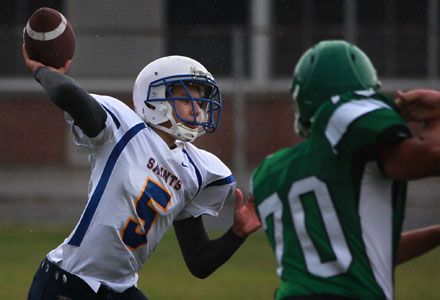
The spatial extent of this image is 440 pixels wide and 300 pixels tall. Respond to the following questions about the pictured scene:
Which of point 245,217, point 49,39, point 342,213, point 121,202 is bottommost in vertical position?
point 245,217

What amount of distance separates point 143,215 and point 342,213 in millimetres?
1280

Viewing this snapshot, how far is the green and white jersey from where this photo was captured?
328 centimetres

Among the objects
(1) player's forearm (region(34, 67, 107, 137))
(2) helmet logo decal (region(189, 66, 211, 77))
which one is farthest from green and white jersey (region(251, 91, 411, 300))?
(2) helmet logo decal (region(189, 66, 211, 77))

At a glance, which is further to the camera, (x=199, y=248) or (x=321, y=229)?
(x=199, y=248)

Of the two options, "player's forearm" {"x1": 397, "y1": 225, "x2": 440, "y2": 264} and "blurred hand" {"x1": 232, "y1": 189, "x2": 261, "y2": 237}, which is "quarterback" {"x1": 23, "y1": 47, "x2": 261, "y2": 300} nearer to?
"blurred hand" {"x1": 232, "y1": 189, "x2": 261, "y2": 237}

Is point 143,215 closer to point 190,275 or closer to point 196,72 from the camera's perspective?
point 196,72

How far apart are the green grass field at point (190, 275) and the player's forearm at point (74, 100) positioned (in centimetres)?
324

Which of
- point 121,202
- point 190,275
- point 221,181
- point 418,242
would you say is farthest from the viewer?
point 190,275

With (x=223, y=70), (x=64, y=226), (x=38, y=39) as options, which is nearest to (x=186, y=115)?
(x=38, y=39)

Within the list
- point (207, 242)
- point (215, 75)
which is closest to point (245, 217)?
point (207, 242)

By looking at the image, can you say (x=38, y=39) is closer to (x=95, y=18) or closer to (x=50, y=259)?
(x=50, y=259)

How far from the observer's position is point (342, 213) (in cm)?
332

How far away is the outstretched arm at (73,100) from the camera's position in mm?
4199

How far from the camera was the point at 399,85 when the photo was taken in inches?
462
